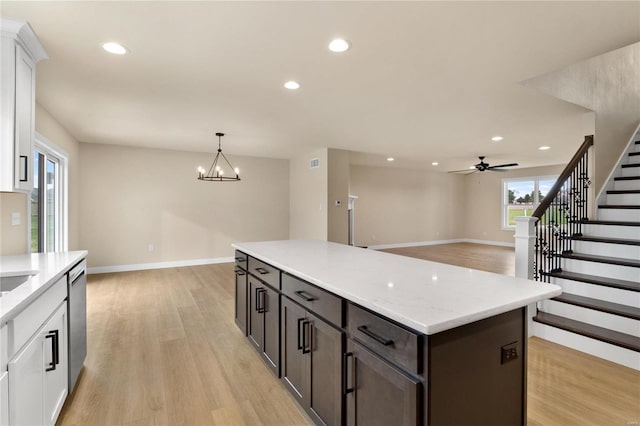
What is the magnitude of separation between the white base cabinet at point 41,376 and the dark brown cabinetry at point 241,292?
1.31m

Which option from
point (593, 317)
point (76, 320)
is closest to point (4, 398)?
point (76, 320)

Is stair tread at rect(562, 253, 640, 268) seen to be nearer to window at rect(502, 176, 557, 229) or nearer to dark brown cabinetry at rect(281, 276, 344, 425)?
dark brown cabinetry at rect(281, 276, 344, 425)

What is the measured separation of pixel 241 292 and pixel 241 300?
8cm

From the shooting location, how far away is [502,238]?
9.96 meters

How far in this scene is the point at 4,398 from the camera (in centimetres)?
120

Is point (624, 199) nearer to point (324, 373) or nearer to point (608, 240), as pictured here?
point (608, 240)

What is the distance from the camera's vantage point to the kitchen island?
3.71 ft

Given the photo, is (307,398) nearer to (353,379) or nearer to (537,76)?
(353,379)

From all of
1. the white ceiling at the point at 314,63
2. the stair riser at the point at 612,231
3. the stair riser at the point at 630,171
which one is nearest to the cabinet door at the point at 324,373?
the white ceiling at the point at 314,63

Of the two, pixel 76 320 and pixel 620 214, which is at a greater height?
pixel 620 214

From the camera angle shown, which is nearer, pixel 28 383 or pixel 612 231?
pixel 28 383

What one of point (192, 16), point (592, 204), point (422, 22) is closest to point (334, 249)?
point (422, 22)

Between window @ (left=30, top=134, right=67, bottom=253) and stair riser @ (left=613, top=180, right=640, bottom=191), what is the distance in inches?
277

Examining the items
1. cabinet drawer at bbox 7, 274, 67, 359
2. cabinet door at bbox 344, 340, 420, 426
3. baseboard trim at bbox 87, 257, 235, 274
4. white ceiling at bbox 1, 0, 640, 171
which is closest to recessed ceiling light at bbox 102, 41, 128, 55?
white ceiling at bbox 1, 0, 640, 171
